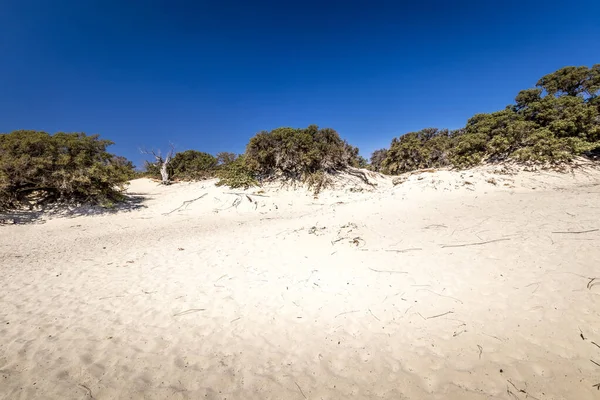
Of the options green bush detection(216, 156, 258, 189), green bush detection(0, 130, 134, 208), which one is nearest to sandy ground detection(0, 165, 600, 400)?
green bush detection(0, 130, 134, 208)

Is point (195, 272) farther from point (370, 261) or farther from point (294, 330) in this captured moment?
point (370, 261)

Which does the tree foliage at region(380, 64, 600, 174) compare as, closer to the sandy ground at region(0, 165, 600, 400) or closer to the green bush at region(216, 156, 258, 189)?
the sandy ground at region(0, 165, 600, 400)

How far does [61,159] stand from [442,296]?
19.0m

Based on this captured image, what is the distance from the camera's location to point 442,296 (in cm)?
431

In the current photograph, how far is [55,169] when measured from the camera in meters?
13.0

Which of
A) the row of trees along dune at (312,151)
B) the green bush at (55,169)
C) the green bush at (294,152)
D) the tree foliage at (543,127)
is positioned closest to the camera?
the green bush at (55,169)

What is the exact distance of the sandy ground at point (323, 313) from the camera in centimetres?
285

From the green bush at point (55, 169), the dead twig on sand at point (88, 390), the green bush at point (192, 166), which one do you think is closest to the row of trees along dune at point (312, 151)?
the green bush at point (55, 169)

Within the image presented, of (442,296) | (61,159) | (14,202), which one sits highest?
(61,159)

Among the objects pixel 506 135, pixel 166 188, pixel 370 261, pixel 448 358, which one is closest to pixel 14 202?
pixel 166 188

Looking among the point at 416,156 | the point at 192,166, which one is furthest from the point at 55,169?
the point at 416,156

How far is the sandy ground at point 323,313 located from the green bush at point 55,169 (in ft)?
17.9

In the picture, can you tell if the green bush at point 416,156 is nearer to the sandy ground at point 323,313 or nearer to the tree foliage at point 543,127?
the tree foliage at point 543,127

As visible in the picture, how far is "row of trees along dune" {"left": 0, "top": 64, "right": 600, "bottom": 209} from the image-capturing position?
1275 centimetres
